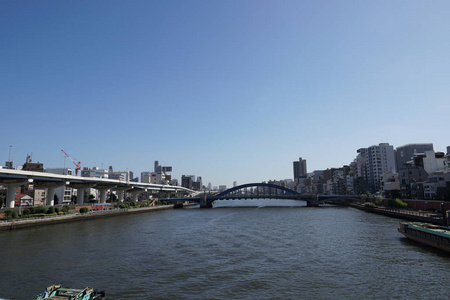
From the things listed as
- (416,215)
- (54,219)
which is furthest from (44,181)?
(416,215)

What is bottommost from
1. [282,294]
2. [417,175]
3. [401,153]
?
[282,294]

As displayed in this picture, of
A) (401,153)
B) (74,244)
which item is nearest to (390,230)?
(74,244)

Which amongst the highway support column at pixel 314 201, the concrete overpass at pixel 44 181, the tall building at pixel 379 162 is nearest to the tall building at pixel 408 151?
the tall building at pixel 379 162

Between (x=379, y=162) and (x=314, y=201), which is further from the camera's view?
(x=379, y=162)

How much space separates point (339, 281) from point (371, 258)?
8.71 metres

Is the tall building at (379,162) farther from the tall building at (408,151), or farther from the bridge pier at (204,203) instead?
the bridge pier at (204,203)

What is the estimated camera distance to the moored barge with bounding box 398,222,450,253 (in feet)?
95.4

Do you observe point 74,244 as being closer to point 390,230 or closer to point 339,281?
point 339,281

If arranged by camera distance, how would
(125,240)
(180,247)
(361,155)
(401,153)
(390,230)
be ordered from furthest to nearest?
(361,155) < (401,153) < (390,230) < (125,240) < (180,247)

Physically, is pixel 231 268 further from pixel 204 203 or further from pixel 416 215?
pixel 204 203

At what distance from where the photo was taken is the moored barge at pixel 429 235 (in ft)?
95.4

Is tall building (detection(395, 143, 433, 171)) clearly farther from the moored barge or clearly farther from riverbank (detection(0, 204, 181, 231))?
riverbank (detection(0, 204, 181, 231))

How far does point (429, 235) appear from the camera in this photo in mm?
31844

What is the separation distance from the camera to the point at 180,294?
18125mm
